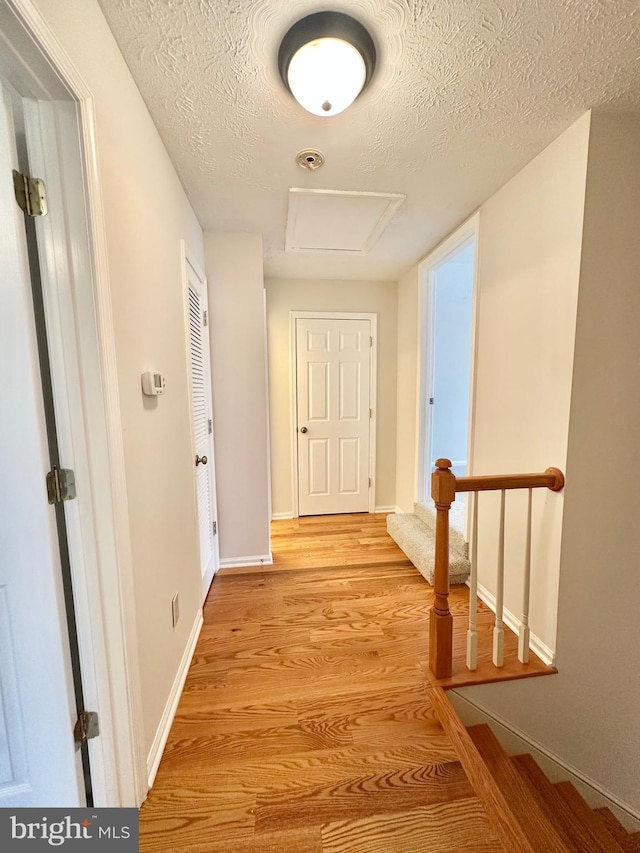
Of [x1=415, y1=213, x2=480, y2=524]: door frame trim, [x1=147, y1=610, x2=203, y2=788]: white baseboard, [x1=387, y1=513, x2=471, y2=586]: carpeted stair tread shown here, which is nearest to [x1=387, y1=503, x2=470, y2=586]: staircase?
[x1=387, y1=513, x2=471, y2=586]: carpeted stair tread

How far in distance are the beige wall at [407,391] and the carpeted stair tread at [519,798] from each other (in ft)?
5.81

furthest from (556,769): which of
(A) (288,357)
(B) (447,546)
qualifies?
(A) (288,357)

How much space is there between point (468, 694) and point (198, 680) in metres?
1.22

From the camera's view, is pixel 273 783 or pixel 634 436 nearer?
pixel 273 783

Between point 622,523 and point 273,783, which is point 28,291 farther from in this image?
point 622,523

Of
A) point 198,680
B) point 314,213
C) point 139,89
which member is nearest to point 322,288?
point 314,213

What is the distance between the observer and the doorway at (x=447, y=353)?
2564mm

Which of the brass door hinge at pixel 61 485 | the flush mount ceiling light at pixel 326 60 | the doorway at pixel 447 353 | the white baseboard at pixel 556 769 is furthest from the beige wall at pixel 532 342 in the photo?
the brass door hinge at pixel 61 485

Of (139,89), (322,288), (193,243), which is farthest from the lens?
(322,288)

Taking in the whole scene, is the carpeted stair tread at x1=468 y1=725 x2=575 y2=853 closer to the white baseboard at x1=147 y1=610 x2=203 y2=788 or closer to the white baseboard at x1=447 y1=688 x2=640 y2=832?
the white baseboard at x1=447 y1=688 x2=640 y2=832

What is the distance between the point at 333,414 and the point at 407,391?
0.77 metres

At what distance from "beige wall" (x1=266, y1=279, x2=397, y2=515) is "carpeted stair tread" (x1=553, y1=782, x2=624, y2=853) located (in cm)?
222

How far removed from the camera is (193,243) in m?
1.84

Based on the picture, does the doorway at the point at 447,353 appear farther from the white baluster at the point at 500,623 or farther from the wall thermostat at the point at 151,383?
the wall thermostat at the point at 151,383
